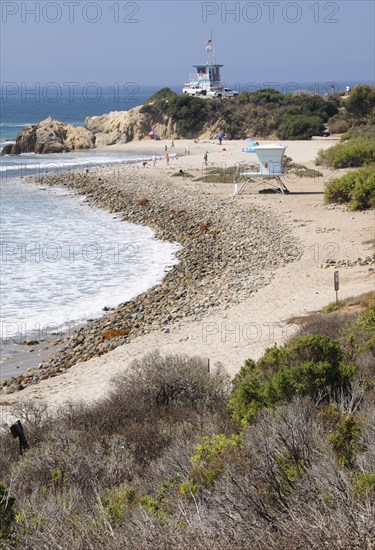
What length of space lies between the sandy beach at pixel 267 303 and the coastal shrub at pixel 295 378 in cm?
241

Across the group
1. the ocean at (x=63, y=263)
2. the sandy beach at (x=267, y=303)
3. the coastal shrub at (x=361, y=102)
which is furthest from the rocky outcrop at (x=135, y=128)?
the sandy beach at (x=267, y=303)

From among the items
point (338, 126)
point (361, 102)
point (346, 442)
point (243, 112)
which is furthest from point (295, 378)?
point (243, 112)

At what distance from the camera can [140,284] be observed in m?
18.5

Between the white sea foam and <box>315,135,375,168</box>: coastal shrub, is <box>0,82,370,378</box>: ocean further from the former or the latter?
<box>315,135,375,168</box>: coastal shrub

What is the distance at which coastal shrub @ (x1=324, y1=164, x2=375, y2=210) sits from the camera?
23.6 meters

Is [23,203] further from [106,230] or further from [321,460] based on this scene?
[321,460]

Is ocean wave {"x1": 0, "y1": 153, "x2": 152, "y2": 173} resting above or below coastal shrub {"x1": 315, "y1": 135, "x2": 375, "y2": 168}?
above

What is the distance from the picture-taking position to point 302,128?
5416cm

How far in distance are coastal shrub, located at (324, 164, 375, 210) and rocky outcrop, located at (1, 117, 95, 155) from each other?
37.2 metres

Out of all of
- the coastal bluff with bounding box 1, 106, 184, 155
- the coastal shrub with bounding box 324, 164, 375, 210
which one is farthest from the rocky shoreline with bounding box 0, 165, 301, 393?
the coastal bluff with bounding box 1, 106, 184, 155

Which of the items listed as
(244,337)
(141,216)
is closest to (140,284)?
(244,337)

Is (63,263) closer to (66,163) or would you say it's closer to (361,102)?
A: (66,163)

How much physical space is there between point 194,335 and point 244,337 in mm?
1038

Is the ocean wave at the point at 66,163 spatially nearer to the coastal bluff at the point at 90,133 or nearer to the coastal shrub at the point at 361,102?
the coastal bluff at the point at 90,133
